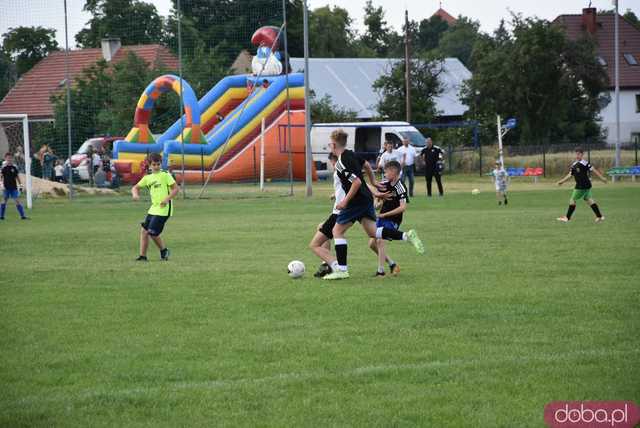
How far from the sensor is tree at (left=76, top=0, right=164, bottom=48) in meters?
39.5

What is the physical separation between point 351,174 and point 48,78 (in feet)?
115

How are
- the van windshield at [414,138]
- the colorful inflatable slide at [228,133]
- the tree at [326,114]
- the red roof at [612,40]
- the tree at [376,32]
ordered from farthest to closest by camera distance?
the tree at [376,32], the red roof at [612,40], the tree at [326,114], the van windshield at [414,138], the colorful inflatable slide at [228,133]

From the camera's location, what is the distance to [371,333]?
8945 millimetres

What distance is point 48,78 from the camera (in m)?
44.9

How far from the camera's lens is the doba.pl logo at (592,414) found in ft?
19.4

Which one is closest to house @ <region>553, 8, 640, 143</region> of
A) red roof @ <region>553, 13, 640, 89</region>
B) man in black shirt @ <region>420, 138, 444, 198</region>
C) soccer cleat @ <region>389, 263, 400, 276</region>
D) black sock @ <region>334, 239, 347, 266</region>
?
red roof @ <region>553, 13, 640, 89</region>

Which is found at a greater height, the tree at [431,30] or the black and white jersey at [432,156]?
the tree at [431,30]

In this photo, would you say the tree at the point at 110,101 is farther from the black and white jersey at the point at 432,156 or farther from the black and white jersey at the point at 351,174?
the black and white jersey at the point at 351,174

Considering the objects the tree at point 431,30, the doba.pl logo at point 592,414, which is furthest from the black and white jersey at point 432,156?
the tree at point 431,30

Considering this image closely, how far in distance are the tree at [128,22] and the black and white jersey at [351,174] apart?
26924 mm

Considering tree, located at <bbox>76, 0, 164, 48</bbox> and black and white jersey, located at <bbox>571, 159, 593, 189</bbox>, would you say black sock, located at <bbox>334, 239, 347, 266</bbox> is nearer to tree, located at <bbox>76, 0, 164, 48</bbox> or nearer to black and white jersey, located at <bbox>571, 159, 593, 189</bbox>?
black and white jersey, located at <bbox>571, 159, 593, 189</bbox>

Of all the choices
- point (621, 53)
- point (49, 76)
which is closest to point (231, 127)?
point (49, 76)

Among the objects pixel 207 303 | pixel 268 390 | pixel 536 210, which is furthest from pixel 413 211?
pixel 268 390

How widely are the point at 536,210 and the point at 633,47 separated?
54497mm
